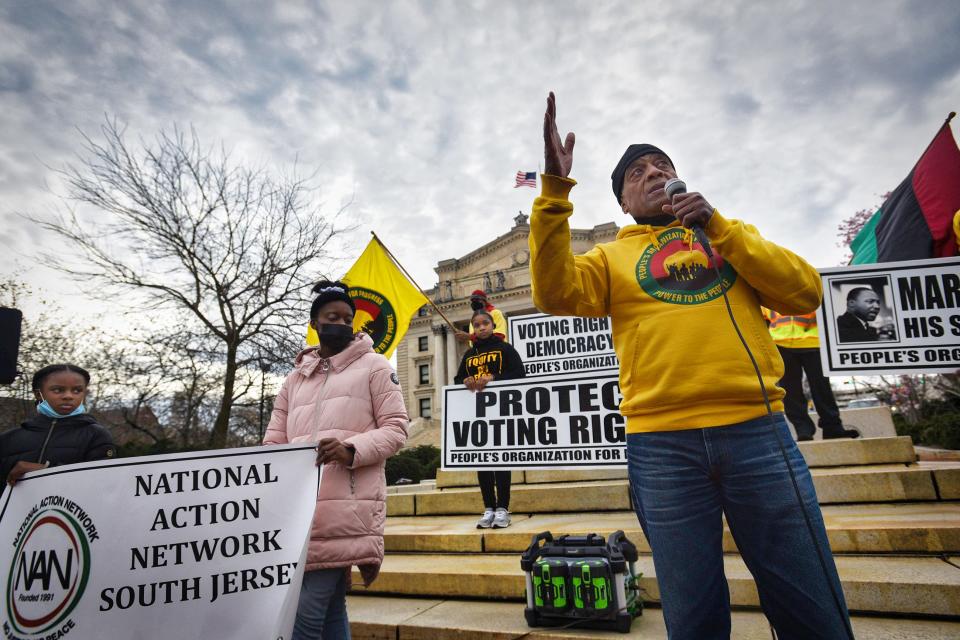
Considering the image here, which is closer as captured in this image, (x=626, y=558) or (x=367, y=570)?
(x=367, y=570)

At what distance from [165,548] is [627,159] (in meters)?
2.78

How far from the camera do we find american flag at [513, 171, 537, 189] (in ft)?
66.2

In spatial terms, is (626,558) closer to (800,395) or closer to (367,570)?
(367,570)

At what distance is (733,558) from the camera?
3.96 m

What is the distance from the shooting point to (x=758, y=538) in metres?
1.60

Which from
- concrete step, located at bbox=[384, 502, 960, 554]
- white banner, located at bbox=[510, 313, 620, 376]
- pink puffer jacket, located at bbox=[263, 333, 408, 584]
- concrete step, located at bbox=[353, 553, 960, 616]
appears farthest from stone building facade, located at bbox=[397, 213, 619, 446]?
pink puffer jacket, located at bbox=[263, 333, 408, 584]

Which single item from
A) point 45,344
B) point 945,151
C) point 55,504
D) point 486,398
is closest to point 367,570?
point 55,504

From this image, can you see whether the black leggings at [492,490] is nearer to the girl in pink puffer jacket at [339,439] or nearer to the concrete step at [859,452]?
the concrete step at [859,452]

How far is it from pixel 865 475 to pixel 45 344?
27.4 meters

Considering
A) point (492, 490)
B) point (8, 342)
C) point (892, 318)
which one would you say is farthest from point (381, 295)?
point (892, 318)

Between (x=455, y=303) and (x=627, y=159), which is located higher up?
(x=455, y=303)

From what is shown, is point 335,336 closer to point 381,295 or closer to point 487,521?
point 487,521

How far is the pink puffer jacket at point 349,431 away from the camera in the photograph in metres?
2.46

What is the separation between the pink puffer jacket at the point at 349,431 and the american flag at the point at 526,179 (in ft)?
58.3
